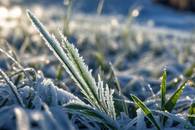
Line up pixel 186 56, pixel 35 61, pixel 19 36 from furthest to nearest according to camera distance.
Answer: pixel 19 36 < pixel 186 56 < pixel 35 61

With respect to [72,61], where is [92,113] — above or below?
below

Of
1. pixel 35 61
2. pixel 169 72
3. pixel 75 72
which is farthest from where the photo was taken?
pixel 169 72

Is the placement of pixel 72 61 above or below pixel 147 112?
above

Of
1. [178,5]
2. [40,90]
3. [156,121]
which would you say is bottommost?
[156,121]

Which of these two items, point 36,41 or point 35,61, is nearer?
point 35,61

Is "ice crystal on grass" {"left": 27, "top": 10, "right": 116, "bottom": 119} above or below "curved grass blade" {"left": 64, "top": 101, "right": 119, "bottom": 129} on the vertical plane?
above

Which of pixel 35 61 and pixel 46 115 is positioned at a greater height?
pixel 35 61

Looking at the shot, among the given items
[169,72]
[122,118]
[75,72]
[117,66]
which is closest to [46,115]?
[75,72]

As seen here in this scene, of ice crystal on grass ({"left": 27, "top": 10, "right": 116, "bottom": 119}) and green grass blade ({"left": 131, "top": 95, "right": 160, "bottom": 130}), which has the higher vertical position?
ice crystal on grass ({"left": 27, "top": 10, "right": 116, "bottom": 119})

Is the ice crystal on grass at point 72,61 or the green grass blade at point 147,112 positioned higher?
the ice crystal on grass at point 72,61

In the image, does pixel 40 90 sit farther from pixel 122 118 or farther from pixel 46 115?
pixel 46 115

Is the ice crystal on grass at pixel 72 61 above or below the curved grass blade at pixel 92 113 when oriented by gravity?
above
